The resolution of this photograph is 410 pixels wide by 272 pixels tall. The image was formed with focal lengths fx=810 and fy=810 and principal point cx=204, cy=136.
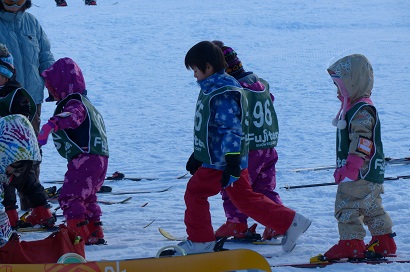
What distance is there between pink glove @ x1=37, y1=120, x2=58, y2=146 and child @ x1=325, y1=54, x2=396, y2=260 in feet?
6.25

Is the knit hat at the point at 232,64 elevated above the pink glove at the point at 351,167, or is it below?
above

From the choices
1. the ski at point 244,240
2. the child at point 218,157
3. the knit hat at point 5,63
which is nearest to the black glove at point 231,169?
the child at point 218,157

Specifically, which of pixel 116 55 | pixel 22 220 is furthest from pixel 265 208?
pixel 116 55

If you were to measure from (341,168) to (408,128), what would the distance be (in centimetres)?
646

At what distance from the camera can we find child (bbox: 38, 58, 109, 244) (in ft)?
19.2

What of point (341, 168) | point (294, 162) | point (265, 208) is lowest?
point (294, 162)

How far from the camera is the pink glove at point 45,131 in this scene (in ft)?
17.7

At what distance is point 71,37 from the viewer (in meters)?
17.9

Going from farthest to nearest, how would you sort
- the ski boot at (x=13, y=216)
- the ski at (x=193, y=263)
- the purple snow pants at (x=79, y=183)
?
the ski boot at (x=13, y=216) → the purple snow pants at (x=79, y=183) → the ski at (x=193, y=263)

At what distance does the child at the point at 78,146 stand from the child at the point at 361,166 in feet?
5.87

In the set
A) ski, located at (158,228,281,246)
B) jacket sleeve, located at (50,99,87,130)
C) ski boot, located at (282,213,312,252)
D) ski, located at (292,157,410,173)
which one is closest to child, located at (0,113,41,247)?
jacket sleeve, located at (50,99,87,130)

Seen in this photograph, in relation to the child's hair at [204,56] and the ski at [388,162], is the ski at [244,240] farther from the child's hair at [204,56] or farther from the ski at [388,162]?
the ski at [388,162]

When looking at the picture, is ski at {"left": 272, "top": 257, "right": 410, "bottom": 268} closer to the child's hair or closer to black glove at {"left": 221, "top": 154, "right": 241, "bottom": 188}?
black glove at {"left": 221, "top": 154, "right": 241, "bottom": 188}

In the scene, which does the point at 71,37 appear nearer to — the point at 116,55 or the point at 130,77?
the point at 116,55
